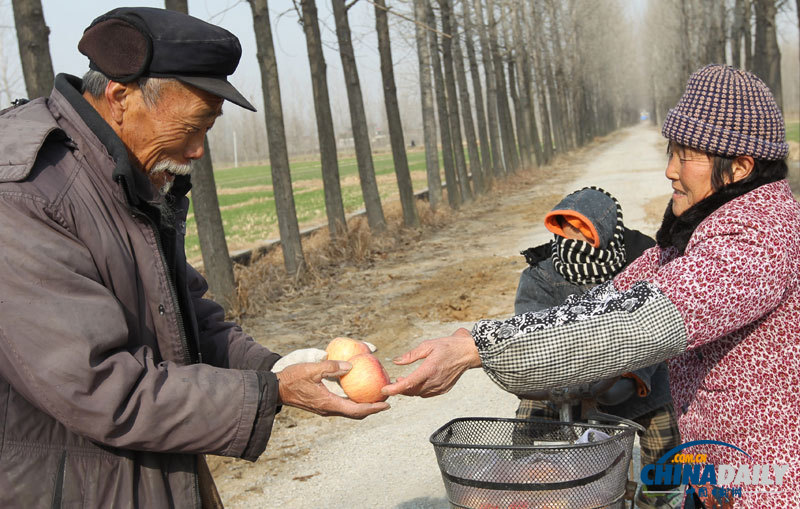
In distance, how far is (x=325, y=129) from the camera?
563 inches

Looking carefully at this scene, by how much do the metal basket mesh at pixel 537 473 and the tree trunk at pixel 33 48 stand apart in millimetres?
6284

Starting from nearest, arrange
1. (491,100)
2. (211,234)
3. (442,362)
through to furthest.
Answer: (442,362), (211,234), (491,100)

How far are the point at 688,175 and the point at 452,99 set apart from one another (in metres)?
20.8

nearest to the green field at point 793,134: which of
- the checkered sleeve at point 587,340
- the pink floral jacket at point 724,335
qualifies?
the pink floral jacket at point 724,335

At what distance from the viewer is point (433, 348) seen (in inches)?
93.4

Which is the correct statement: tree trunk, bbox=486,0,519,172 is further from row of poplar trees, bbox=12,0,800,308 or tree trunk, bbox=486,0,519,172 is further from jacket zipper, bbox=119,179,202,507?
jacket zipper, bbox=119,179,202,507

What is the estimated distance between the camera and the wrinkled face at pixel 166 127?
2377 mm

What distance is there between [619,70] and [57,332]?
10728 cm

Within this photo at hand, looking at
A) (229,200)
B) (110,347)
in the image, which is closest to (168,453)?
(110,347)

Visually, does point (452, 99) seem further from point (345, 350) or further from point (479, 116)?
point (345, 350)

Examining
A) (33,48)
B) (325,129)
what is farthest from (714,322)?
(325,129)

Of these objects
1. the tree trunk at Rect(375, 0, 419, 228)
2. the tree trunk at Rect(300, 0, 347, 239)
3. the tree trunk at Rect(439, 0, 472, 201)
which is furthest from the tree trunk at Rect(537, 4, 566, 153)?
the tree trunk at Rect(300, 0, 347, 239)

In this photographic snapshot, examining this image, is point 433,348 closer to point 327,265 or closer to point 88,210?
point 88,210

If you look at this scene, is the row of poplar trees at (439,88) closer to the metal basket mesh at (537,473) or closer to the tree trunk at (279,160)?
the tree trunk at (279,160)
